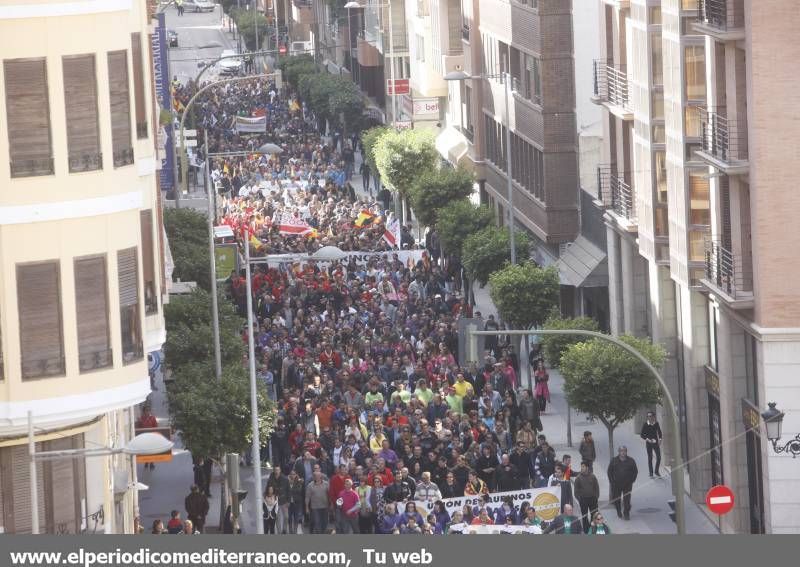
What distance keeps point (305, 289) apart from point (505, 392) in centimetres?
1355

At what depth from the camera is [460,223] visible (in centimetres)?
6544

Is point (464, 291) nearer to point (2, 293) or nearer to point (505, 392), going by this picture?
point (505, 392)

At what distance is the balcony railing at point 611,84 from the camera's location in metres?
50.7

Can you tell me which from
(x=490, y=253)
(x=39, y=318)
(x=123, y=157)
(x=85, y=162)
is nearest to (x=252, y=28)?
(x=490, y=253)

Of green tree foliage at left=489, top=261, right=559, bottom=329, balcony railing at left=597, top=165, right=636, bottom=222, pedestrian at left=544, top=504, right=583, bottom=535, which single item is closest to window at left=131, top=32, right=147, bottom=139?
pedestrian at left=544, top=504, right=583, bottom=535

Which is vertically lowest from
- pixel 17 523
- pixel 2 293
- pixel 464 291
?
pixel 464 291

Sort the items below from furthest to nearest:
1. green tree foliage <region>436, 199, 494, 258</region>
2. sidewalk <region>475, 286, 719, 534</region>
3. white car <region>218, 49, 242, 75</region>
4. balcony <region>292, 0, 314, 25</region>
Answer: balcony <region>292, 0, 314, 25</region> → white car <region>218, 49, 242, 75</region> → green tree foliage <region>436, 199, 494, 258</region> → sidewalk <region>475, 286, 719, 534</region>

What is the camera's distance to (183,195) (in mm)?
81250

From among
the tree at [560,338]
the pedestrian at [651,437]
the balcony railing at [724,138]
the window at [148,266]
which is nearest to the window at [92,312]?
the window at [148,266]

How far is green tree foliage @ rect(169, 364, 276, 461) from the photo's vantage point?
135 feet

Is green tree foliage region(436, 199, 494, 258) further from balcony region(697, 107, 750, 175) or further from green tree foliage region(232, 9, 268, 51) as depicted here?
green tree foliage region(232, 9, 268, 51)

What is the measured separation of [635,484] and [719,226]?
545 centimetres

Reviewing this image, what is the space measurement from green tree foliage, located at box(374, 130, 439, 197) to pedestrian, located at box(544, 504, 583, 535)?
43.3 m

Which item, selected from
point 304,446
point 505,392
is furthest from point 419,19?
point 304,446
